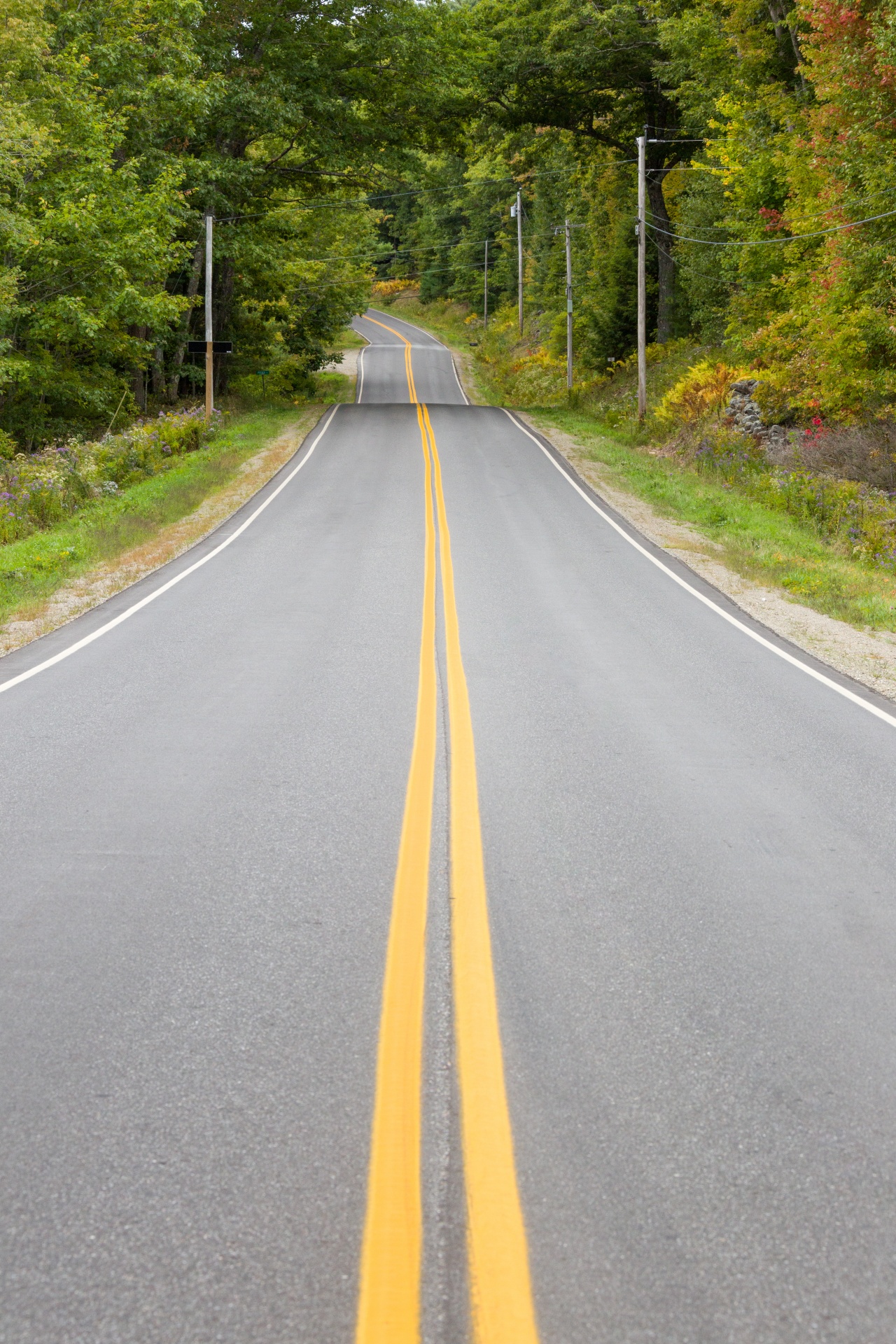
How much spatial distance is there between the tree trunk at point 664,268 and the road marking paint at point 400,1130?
38426 millimetres

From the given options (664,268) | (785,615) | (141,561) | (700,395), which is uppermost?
(664,268)

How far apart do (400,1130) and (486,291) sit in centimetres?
7579

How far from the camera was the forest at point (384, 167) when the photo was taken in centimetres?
2033

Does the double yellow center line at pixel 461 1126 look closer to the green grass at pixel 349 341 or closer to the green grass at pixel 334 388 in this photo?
the green grass at pixel 334 388

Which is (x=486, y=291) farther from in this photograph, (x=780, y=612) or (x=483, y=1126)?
(x=483, y=1126)

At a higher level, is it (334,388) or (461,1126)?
(334,388)

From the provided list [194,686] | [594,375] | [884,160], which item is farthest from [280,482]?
[594,375]

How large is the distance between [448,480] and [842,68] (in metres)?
11.0

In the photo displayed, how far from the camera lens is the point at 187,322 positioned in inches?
1428

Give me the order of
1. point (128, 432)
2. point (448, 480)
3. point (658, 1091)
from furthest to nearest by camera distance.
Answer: point (128, 432), point (448, 480), point (658, 1091)

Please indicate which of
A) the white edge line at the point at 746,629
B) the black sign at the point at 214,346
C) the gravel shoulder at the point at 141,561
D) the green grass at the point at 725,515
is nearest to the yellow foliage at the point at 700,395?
the green grass at the point at 725,515

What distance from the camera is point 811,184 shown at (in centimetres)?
2306

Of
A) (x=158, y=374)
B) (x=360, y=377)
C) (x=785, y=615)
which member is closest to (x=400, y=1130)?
(x=785, y=615)

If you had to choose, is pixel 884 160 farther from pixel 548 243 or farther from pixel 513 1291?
pixel 548 243
